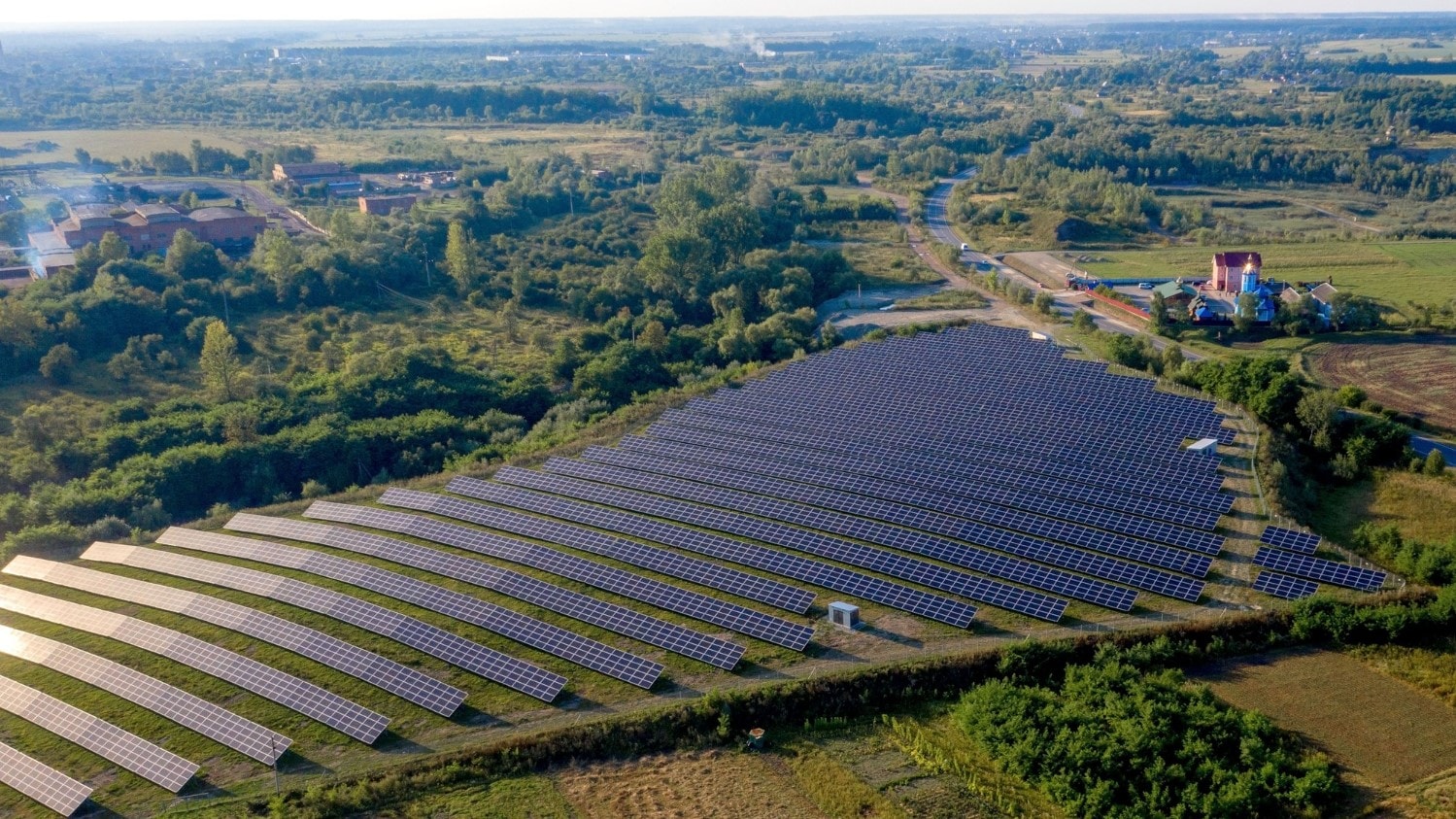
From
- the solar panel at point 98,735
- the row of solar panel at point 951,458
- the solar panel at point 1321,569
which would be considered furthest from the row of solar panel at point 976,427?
the solar panel at point 98,735

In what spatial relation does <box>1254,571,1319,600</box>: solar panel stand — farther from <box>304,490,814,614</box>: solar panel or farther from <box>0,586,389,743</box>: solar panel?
<box>0,586,389,743</box>: solar panel

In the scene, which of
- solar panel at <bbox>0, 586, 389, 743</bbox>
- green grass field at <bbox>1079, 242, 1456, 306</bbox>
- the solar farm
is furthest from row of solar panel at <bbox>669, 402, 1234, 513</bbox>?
green grass field at <bbox>1079, 242, 1456, 306</bbox>

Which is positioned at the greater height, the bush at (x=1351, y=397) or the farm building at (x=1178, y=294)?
the farm building at (x=1178, y=294)

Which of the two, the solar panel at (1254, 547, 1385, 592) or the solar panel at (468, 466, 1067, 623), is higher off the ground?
the solar panel at (1254, 547, 1385, 592)

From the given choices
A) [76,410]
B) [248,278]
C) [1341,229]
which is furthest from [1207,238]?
[76,410]

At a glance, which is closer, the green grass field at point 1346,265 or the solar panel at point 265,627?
the solar panel at point 265,627

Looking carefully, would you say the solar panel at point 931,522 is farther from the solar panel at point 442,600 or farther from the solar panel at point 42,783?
the solar panel at point 42,783

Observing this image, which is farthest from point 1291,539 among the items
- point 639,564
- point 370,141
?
point 370,141
